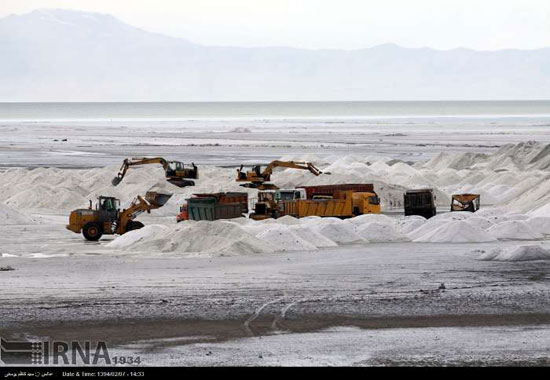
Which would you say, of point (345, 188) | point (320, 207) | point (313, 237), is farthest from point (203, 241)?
point (345, 188)

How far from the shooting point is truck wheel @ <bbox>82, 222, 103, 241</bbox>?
35.2 m

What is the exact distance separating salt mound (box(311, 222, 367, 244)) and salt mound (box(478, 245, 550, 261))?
524 cm

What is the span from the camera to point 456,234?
34.4m

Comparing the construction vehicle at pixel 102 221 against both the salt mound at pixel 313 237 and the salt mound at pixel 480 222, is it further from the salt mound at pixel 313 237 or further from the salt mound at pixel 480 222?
the salt mound at pixel 480 222

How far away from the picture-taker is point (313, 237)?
33250 mm

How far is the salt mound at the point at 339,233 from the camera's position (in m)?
34.1

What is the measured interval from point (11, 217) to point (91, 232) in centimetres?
638

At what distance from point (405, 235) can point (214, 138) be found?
8262 centimetres

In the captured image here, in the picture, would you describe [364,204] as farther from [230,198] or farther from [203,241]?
[203,241]

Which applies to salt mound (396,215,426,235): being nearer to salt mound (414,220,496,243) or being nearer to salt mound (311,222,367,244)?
salt mound (414,220,496,243)

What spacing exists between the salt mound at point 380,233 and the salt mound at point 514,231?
9.78 ft

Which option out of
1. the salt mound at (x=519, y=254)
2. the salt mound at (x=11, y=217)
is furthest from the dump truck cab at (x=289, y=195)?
the salt mound at (x=519, y=254)

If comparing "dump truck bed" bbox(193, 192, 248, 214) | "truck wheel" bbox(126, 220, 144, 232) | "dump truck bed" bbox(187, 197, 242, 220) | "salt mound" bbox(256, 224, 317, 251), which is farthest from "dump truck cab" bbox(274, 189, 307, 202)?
"salt mound" bbox(256, 224, 317, 251)
